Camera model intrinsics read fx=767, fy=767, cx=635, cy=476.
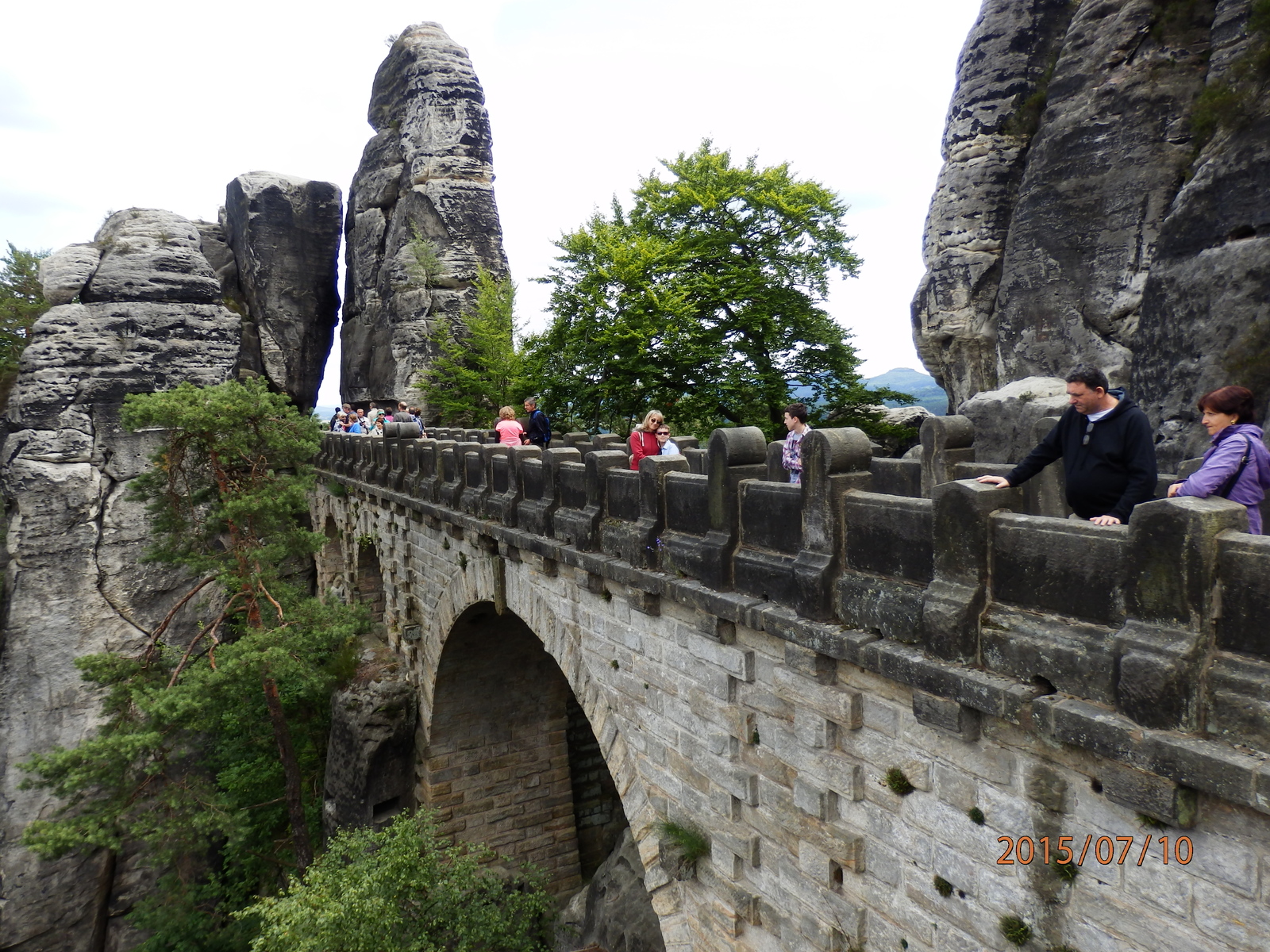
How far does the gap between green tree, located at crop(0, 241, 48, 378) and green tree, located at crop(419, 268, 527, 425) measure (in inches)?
488

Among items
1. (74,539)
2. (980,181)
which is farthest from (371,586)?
(980,181)

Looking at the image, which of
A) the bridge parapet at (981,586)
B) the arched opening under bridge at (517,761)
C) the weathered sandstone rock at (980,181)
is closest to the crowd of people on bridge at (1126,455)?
the bridge parapet at (981,586)

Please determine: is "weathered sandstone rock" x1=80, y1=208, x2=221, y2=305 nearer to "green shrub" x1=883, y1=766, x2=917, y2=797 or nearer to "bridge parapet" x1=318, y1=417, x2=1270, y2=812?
"bridge parapet" x1=318, y1=417, x2=1270, y2=812

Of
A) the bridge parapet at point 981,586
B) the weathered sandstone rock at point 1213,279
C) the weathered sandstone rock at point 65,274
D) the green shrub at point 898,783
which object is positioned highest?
the weathered sandstone rock at point 65,274

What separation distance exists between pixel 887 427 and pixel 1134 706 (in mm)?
18018

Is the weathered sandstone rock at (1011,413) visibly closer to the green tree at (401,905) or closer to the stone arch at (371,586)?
the green tree at (401,905)

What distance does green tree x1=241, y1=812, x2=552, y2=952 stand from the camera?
27.0 ft

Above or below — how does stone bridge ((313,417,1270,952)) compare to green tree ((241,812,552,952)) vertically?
above

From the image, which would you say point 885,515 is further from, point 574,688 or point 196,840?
point 196,840

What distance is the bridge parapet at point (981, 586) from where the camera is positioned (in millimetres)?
2633

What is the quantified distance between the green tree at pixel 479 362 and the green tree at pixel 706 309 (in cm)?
377

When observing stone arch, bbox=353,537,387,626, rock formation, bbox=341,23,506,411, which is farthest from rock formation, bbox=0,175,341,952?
rock formation, bbox=341,23,506,411

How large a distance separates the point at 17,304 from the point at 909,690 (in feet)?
109

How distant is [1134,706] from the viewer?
2.83 meters
